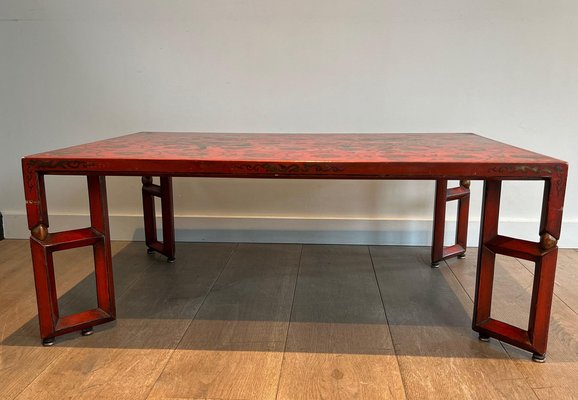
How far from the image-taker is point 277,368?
4.12 feet

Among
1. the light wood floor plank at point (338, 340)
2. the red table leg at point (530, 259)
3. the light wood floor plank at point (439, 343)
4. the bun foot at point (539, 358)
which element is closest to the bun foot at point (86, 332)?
the light wood floor plank at point (338, 340)

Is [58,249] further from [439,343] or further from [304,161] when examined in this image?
[439,343]

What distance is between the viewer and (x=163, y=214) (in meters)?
1.99

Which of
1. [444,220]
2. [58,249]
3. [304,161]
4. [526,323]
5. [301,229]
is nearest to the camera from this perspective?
[304,161]

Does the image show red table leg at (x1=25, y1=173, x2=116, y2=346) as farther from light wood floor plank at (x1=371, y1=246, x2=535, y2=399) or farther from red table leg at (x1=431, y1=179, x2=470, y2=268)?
red table leg at (x1=431, y1=179, x2=470, y2=268)

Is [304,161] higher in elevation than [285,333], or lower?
higher

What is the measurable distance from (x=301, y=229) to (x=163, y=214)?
0.63m

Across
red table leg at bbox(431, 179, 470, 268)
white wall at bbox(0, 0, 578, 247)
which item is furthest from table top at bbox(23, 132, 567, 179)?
white wall at bbox(0, 0, 578, 247)

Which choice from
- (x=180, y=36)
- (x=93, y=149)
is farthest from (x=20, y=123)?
(x=93, y=149)

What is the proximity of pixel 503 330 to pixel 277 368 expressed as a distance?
62 centimetres

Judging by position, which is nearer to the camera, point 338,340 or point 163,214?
point 338,340

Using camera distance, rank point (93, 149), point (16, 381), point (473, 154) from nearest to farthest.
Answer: point (16, 381) → point (473, 154) → point (93, 149)

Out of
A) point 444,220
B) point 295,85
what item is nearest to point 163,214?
point 295,85

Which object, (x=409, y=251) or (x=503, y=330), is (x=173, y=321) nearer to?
(x=503, y=330)
